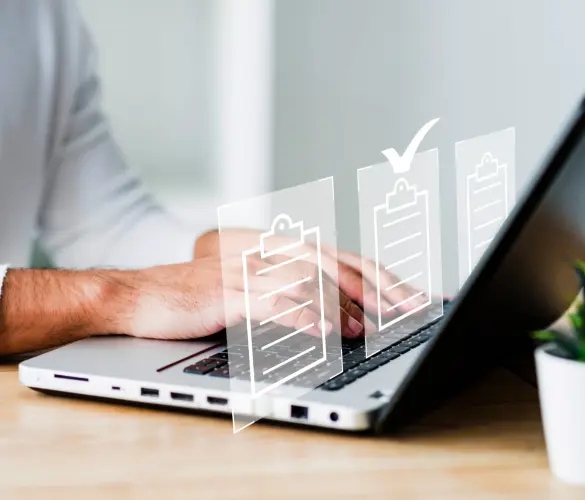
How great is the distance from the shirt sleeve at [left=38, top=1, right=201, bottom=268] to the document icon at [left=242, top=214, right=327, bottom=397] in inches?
25.4

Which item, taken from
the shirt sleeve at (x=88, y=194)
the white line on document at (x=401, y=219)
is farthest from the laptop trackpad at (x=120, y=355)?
the shirt sleeve at (x=88, y=194)

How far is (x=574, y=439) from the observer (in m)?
0.59

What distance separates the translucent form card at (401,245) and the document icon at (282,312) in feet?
0.28

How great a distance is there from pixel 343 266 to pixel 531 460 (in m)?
0.36

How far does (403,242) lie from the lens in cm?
94

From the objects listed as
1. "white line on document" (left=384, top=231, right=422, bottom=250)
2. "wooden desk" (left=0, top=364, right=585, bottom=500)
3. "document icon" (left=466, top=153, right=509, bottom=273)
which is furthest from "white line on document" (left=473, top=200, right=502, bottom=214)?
"wooden desk" (left=0, top=364, right=585, bottom=500)

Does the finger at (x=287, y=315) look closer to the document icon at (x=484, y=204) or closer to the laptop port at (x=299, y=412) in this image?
the laptop port at (x=299, y=412)

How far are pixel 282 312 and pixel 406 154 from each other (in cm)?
27

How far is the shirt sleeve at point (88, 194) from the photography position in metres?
1.50

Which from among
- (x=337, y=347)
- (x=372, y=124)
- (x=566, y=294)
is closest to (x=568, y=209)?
(x=566, y=294)

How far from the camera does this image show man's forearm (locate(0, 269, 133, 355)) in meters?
0.98

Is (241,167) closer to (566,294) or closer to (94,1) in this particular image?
(94,1)

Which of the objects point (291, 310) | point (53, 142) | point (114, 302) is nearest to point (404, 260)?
point (291, 310)

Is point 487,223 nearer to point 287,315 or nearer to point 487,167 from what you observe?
point 487,167
